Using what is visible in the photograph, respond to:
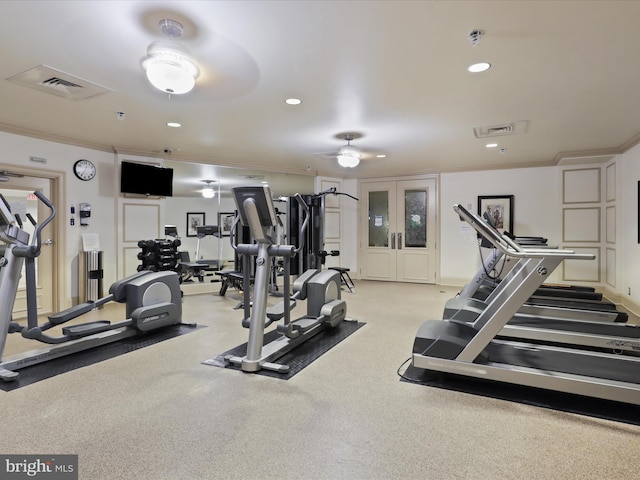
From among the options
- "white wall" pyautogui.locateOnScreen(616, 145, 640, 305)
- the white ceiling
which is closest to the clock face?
the white ceiling

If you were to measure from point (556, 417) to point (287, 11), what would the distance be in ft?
9.81

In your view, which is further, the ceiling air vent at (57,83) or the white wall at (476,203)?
the white wall at (476,203)

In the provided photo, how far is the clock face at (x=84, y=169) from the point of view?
5312mm

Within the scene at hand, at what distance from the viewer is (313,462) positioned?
190 centimetres

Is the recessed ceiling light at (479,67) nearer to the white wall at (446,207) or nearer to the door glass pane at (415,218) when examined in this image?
the white wall at (446,207)

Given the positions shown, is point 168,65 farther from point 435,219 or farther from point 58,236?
point 435,219

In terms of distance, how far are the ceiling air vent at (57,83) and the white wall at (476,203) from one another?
6.37 meters

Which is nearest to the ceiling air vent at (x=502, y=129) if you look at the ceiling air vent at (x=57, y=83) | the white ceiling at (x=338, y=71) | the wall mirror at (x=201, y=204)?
the white ceiling at (x=338, y=71)

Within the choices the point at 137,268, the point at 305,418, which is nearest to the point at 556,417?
the point at 305,418

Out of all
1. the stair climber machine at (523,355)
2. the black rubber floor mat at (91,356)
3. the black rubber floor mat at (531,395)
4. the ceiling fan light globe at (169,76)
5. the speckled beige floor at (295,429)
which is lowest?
the speckled beige floor at (295,429)

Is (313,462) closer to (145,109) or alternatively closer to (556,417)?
(556,417)

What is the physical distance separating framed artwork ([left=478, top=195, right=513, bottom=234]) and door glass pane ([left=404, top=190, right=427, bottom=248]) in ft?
3.79

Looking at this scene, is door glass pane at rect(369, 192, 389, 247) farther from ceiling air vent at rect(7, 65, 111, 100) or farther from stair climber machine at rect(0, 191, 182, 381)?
ceiling air vent at rect(7, 65, 111, 100)

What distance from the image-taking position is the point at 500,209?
7.22 m
